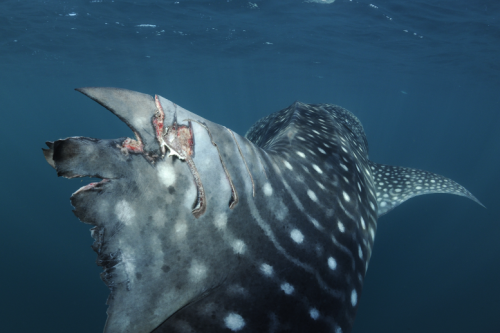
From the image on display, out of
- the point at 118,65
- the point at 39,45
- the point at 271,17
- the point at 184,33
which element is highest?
the point at 271,17

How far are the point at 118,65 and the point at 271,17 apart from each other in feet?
62.5

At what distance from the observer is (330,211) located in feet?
7.15

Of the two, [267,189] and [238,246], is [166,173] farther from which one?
[267,189]

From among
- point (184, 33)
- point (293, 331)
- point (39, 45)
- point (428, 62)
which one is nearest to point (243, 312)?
point (293, 331)

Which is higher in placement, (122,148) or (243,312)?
(122,148)

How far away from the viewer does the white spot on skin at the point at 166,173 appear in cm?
132

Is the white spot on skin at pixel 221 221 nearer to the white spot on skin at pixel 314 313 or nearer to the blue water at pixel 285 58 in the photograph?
the white spot on skin at pixel 314 313

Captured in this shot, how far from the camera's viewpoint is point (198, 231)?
1376 millimetres

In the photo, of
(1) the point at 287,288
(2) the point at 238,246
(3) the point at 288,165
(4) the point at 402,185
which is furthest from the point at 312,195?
(4) the point at 402,185

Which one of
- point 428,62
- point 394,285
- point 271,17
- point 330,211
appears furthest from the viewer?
point 428,62

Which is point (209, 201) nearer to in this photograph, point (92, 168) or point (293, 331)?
point (92, 168)

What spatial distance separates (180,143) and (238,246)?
607 mm

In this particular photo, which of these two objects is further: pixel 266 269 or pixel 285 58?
pixel 285 58

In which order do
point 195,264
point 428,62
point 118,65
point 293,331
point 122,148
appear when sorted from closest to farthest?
point 122,148, point 195,264, point 293,331, point 428,62, point 118,65
